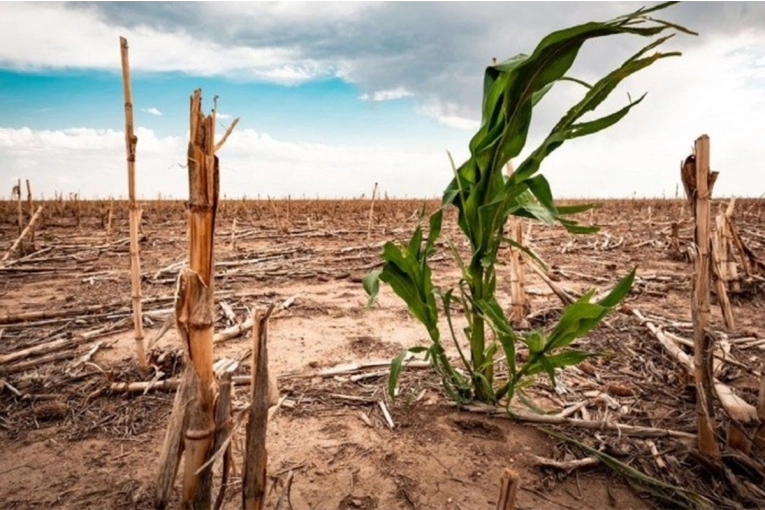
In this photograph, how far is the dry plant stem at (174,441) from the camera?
1458 mm

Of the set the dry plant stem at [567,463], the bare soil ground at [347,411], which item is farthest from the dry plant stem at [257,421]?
the dry plant stem at [567,463]

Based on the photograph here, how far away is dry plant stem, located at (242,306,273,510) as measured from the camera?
134 cm

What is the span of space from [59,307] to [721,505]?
636 cm

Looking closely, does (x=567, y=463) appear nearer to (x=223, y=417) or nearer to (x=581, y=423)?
(x=581, y=423)

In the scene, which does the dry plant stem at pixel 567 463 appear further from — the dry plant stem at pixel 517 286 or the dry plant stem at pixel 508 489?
the dry plant stem at pixel 517 286

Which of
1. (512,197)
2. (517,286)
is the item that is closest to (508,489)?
(512,197)

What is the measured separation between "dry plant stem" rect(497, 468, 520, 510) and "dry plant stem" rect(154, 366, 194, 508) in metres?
0.99

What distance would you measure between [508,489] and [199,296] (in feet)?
3.52

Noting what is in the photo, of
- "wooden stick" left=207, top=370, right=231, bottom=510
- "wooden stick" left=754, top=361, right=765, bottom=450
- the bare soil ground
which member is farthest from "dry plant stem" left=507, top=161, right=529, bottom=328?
"wooden stick" left=207, top=370, right=231, bottom=510

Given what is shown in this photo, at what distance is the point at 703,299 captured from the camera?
6.81ft

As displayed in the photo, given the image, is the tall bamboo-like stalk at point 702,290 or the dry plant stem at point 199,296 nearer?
the dry plant stem at point 199,296

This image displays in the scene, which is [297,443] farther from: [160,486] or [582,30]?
[582,30]

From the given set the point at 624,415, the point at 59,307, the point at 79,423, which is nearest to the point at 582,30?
the point at 624,415

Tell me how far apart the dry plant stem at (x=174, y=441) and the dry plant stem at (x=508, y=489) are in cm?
99
